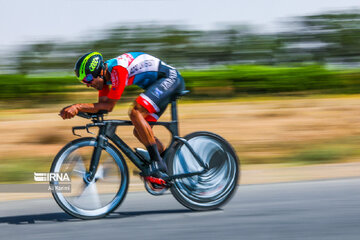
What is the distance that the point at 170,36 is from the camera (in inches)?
604

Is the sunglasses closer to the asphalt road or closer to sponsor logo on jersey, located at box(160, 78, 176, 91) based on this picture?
sponsor logo on jersey, located at box(160, 78, 176, 91)

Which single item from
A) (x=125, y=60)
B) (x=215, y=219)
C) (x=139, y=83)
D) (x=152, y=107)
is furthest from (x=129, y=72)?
(x=215, y=219)

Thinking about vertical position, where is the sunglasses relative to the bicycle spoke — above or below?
above

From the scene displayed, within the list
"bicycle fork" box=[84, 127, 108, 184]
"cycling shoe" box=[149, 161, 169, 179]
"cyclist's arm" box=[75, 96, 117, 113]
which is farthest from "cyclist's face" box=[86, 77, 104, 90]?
"cycling shoe" box=[149, 161, 169, 179]

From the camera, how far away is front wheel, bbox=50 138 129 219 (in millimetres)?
5195

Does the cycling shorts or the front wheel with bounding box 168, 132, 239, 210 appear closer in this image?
the cycling shorts

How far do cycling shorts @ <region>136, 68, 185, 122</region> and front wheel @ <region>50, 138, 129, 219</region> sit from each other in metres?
0.51

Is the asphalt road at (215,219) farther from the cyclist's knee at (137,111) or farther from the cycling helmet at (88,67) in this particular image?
the cycling helmet at (88,67)

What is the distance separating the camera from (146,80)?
214 inches

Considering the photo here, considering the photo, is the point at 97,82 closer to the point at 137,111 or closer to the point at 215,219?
the point at 137,111

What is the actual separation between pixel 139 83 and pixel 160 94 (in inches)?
11.3

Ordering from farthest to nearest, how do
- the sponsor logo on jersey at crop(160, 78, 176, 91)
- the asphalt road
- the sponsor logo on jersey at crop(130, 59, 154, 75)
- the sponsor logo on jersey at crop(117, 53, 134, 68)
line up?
the sponsor logo on jersey at crop(160, 78, 176, 91)
the sponsor logo on jersey at crop(130, 59, 154, 75)
the sponsor logo on jersey at crop(117, 53, 134, 68)
the asphalt road

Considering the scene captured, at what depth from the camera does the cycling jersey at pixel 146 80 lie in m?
5.08

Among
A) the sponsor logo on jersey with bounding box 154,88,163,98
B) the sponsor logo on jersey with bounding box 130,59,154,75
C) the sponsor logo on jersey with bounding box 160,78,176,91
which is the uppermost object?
the sponsor logo on jersey with bounding box 130,59,154,75
